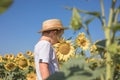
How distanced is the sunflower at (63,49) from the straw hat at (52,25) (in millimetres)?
516

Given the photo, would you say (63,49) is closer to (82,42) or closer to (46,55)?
(82,42)

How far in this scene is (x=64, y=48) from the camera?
14.6ft

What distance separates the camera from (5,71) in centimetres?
800

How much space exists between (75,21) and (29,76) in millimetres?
5058

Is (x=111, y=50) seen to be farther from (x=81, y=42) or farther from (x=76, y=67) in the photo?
(x=81, y=42)

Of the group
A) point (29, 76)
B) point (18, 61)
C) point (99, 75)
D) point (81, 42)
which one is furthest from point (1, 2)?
point (18, 61)

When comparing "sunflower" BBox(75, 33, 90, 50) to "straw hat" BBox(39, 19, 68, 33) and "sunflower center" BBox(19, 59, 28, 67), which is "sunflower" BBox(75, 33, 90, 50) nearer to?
"straw hat" BBox(39, 19, 68, 33)

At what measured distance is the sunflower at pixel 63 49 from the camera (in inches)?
169

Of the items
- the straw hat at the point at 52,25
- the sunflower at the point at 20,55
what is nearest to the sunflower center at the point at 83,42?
the straw hat at the point at 52,25

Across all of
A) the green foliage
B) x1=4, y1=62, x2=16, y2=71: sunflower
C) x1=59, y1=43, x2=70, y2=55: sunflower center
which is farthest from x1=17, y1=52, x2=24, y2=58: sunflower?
the green foliage

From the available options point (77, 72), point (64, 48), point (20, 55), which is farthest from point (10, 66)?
point (77, 72)

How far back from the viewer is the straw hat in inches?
141

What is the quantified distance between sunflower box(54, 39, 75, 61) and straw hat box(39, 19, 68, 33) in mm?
516

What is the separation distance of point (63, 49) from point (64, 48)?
0.11 ft
